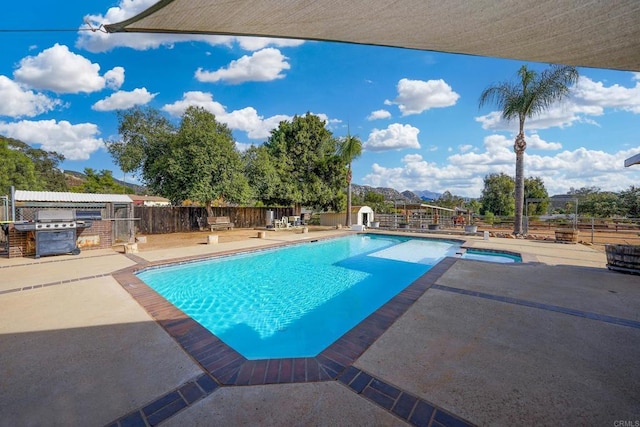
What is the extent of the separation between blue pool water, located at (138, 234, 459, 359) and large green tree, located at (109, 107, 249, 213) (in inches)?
263

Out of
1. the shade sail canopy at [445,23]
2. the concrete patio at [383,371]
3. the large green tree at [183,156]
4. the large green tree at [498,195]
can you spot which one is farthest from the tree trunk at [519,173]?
the large green tree at [498,195]

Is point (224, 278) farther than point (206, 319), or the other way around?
point (224, 278)

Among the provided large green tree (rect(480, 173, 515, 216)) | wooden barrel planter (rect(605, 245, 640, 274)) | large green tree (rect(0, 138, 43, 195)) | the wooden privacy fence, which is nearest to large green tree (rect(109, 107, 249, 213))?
the wooden privacy fence

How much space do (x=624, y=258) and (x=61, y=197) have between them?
15.4 metres

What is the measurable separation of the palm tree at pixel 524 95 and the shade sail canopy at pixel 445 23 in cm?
1308

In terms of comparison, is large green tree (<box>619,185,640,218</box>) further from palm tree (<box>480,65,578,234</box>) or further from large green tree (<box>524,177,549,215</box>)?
palm tree (<box>480,65,578,234</box>)

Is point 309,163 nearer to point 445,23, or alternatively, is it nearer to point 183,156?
point 183,156

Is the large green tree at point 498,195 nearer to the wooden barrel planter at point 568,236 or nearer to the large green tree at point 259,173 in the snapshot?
the wooden barrel planter at point 568,236

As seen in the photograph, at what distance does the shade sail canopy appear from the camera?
5.21 ft

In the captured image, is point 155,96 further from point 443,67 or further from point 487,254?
point 487,254

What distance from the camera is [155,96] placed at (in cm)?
1603

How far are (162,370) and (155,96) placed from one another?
18.6 m

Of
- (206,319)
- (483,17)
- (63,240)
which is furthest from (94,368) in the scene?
(63,240)

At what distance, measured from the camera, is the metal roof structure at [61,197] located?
768cm
